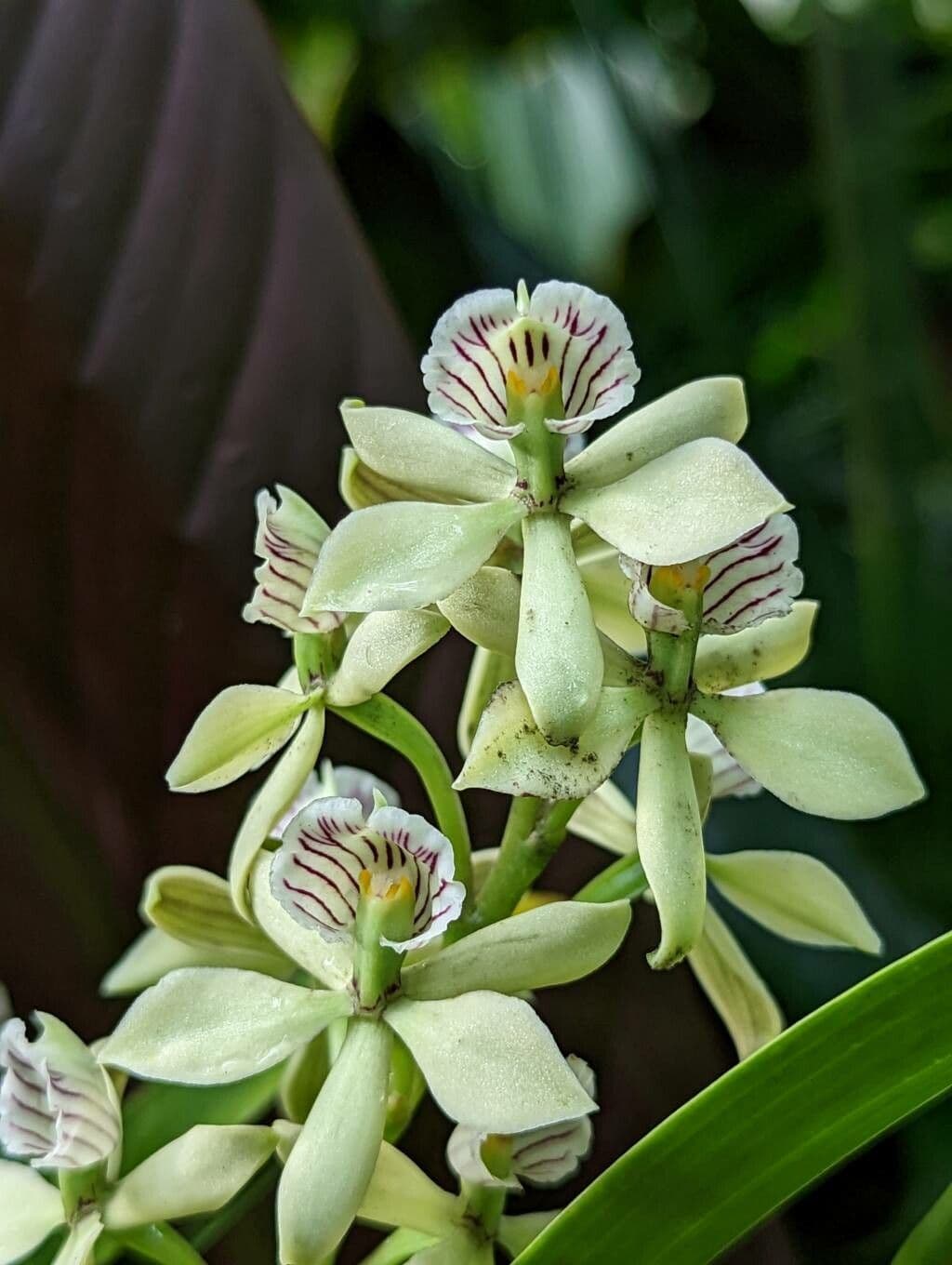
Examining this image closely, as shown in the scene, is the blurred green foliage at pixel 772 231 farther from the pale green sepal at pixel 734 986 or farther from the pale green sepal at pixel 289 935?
the pale green sepal at pixel 289 935

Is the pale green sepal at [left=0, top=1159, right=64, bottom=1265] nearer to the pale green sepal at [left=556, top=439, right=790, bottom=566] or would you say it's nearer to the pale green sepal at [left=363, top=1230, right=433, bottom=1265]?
the pale green sepal at [left=363, top=1230, right=433, bottom=1265]

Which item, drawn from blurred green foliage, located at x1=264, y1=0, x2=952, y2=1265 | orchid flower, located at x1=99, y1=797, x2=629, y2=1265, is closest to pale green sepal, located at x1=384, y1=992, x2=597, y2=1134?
orchid flower, located at x1=99, y1=797, x2=629, y2=1265

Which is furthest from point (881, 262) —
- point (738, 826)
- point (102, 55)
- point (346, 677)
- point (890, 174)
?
point (346, 677)

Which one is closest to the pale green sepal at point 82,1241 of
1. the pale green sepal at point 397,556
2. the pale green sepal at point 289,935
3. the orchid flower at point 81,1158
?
the orchid flower at point 81,1158

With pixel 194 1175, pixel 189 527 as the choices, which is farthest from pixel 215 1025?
pixel 189 527

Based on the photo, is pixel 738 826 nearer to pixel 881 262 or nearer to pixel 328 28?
pixel 881 262
